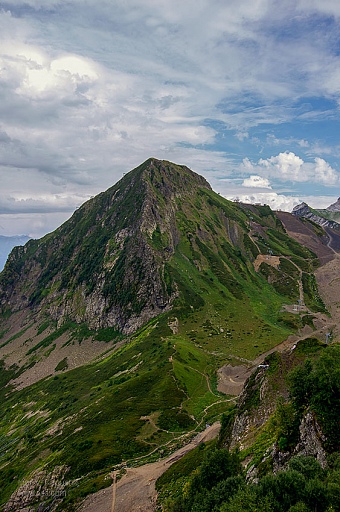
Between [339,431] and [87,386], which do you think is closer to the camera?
[339,431]

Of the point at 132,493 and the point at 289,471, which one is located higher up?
the point at 289,471

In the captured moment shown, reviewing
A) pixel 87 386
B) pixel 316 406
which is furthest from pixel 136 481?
pixel 87 386

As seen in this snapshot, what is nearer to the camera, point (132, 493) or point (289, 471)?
point (289, 471)

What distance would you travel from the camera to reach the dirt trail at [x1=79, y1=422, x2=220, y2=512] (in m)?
57.6

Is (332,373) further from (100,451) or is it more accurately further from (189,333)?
(189,333)

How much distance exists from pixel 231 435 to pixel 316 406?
91.6 feet

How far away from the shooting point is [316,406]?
36.6 metres

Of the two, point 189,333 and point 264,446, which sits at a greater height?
point 264,446

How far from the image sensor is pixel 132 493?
60938 mm

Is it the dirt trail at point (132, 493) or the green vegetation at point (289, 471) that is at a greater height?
the green vegetation at point (289, 471)

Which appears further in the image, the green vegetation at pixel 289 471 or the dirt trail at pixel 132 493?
the dirt trail at pixel 132 493

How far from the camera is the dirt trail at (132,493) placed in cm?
5759

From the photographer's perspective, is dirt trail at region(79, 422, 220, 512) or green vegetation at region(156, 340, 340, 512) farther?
dirt trail at region(79, 422, 220, 512)

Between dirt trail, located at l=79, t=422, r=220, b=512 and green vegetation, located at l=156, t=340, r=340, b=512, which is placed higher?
green vegetation, located at l=156, t=340, r=340, b=512
